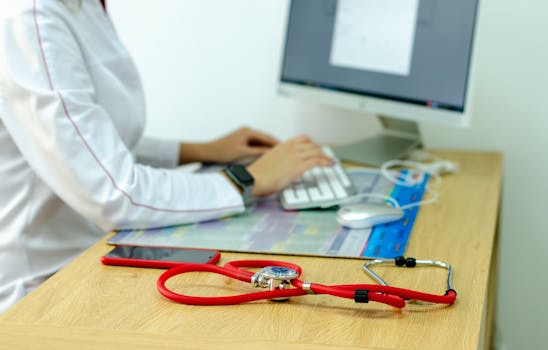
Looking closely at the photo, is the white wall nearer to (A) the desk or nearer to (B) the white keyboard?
(B) the white keyboard

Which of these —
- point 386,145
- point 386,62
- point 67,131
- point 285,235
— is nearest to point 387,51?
point 386,62

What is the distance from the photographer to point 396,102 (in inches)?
61.1

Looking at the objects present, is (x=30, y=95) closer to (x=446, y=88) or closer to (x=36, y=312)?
(x=36, y=312)

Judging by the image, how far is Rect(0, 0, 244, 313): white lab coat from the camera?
1.09m

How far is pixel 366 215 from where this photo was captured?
46.8 inches

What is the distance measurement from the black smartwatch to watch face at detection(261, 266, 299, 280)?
13.3 inches

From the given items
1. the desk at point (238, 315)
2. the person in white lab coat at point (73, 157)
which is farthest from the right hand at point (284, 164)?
the desk at point (238, 315)

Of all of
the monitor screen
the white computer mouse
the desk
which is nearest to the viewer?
the desk

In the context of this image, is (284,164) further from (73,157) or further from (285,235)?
(73,157)

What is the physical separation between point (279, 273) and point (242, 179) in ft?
1.27

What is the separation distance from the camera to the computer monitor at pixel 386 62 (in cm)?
146

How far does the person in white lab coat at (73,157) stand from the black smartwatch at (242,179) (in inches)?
0.5

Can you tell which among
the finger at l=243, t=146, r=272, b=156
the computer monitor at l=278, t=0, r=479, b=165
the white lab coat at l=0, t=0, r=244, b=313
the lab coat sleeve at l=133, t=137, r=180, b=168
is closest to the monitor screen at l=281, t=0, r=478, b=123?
the computer monitor at l=278, t=0, r=479, b=165

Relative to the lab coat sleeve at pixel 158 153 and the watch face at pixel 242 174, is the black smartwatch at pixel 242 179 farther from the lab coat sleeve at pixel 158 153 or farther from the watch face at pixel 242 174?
the lab coat sleeve at pixel 158 153
